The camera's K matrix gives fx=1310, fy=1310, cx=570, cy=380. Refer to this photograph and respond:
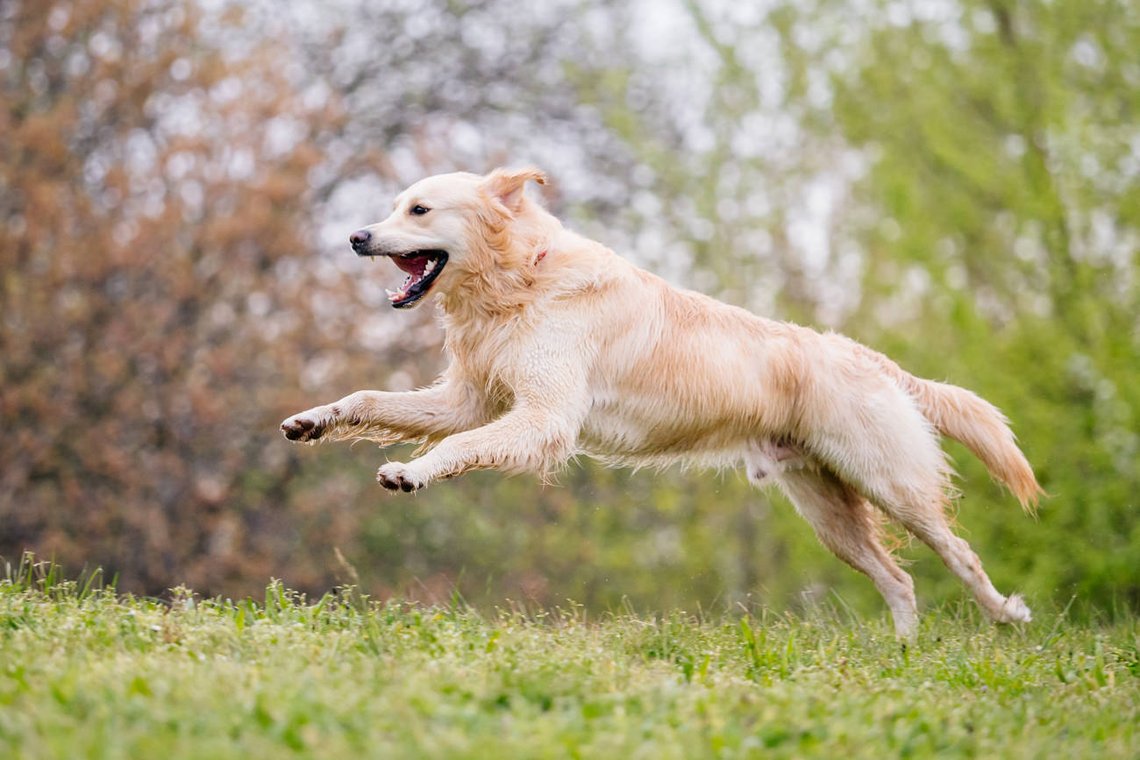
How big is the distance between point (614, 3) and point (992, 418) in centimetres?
1040

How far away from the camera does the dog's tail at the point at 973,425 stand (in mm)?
6883

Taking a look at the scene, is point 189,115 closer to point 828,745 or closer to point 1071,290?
point 1071,290

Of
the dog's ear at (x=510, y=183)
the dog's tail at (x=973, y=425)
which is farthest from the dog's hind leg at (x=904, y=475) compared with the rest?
the dog's ear at (x=510, y=183)

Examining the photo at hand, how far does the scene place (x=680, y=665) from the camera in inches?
188

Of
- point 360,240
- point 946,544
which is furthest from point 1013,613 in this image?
point 360,240

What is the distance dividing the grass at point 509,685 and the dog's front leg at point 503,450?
20.6 inches

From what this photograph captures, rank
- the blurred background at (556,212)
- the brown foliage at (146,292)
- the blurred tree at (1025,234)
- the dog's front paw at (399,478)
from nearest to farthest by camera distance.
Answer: the dog's front paw at (399,478) → the blurred tree at (1025,234) → the blurred background at (556,212) → the brown foliage at (146,292)

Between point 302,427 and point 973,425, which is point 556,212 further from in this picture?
point 302,427

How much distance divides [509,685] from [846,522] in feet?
11.5

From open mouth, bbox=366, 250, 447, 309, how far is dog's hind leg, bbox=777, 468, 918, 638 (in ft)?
7.28

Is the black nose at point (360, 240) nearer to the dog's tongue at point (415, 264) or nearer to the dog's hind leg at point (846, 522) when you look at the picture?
the dog's tongue at point (415, 264)

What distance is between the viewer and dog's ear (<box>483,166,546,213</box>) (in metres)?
6.07

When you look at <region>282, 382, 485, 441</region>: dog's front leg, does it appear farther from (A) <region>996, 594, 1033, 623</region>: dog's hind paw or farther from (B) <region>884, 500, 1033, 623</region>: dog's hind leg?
(A) <region>996, 594, 1033, 623</region>: dog's hind paw

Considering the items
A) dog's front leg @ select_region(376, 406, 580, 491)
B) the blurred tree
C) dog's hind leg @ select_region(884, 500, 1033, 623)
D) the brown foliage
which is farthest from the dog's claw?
the brown foliage
